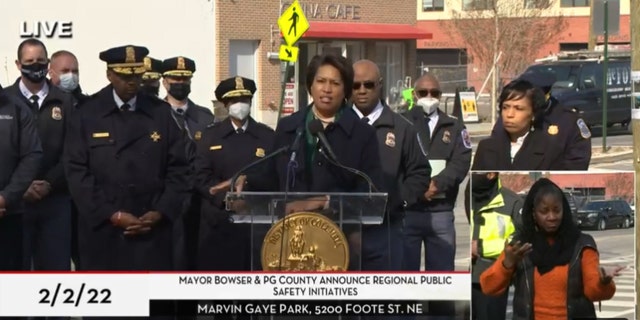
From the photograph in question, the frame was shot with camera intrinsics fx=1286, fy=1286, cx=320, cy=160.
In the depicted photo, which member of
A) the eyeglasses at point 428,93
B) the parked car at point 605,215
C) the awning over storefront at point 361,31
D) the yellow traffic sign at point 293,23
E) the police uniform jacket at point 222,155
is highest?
the awning over storefront at point 361,31

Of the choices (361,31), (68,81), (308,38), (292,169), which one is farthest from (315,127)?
(361,31)

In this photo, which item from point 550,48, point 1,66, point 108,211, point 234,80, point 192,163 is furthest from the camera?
point 550,48

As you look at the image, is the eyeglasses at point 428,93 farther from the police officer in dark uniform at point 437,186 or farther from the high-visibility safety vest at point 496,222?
the high-visibility safety vest at point 496,222

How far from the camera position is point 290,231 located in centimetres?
687

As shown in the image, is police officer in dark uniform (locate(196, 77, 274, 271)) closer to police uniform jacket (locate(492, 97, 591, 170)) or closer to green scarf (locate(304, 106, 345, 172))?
green scarf (locate(304, 106, 345, 172))

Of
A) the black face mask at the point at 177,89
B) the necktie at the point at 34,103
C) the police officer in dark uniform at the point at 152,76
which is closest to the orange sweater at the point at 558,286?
the necktie at the point at 34,103

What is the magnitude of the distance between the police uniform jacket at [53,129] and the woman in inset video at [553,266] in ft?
11.2

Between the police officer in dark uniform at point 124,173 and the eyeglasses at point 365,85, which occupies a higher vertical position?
the eyeglasses at point 365,85

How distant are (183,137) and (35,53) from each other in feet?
5.45

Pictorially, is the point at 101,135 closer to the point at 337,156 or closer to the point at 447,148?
the point at 337,156

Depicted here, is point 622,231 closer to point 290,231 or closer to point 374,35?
point 290,231

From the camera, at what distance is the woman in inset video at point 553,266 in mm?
6734

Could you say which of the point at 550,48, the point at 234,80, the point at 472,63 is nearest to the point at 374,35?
the point at 472,63

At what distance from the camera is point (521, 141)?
26.3 feet
